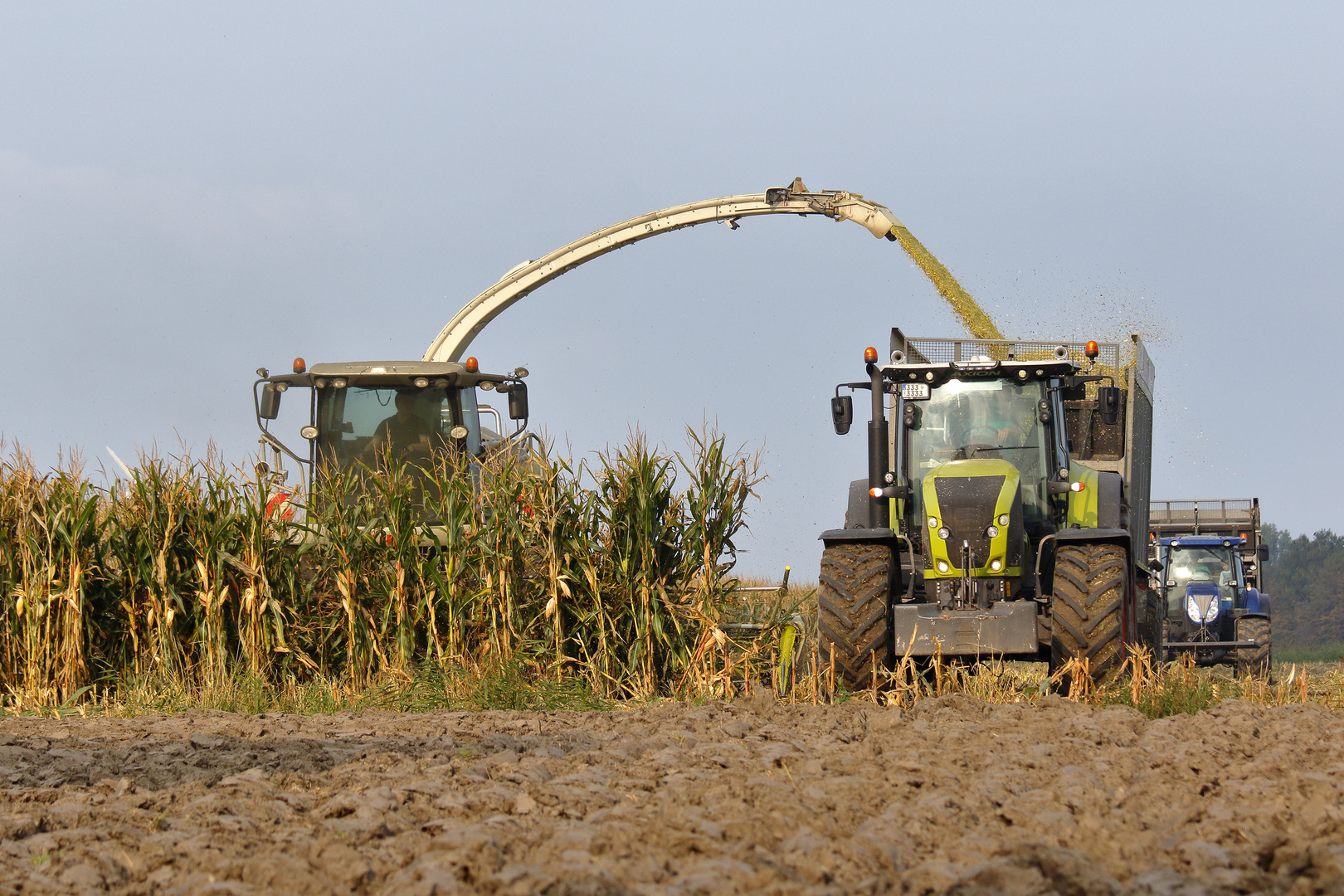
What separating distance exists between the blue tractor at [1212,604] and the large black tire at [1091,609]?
5.68 m

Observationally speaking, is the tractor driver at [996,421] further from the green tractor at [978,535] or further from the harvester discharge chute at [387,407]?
the harvester discharge chute at [387,407]

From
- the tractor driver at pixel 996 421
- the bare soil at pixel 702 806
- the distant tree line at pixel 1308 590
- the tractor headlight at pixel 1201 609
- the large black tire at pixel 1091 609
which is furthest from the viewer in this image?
the distant tree line at pixel 1308 590

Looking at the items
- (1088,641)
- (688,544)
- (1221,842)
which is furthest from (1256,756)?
(688,544)

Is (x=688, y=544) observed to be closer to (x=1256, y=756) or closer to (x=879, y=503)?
(x=879, y=503)

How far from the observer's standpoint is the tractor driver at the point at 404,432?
10.8 m

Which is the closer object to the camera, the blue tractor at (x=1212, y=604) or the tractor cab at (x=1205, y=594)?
the blue tractor at (x=1212, y=604)

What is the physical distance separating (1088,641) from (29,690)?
7.32m

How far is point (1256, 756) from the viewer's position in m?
5.43

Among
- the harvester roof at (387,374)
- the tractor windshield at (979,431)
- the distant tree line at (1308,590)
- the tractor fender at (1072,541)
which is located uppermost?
the harvester roof at (387,374)

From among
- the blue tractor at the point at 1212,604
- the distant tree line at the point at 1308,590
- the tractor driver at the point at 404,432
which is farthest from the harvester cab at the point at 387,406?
the distant tree line at the point at 1308,590

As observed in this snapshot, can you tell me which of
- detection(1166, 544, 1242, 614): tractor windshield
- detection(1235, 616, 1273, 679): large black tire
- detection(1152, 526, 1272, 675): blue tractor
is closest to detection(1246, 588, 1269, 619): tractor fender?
detection(1152, 526, 1272, 675): blue tractor

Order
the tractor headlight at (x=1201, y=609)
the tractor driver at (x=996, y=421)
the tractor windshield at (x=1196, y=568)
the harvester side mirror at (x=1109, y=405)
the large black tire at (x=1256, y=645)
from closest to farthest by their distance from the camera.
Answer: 1. the harvester side mirror at (x=1109, y=405)
2. the tractor driver at (x=996, y=421)
3. the large black tire at (x=1256, y=645)
4. the tractor headlight at (x=1201, y=609)
5. the tractor windshield at (x=1196, y=568)

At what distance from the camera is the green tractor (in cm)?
789

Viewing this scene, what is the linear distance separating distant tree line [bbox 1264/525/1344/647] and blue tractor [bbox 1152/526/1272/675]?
3619cm
